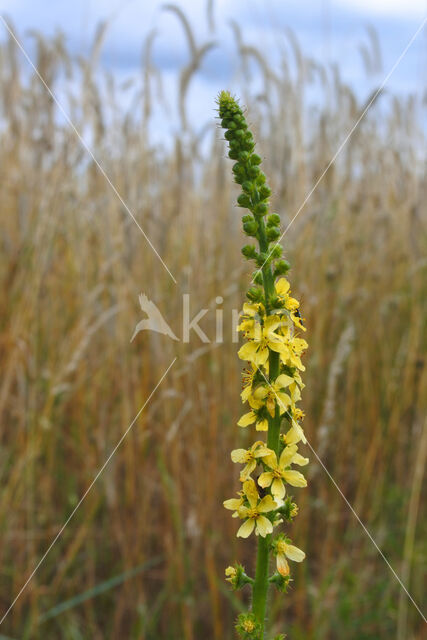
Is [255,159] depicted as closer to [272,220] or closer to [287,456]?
[272,220]

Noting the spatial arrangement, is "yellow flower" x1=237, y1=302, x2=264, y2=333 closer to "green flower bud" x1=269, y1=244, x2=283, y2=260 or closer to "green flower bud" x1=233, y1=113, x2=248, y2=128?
"green flower bud" x1=269, y1=244, x2=283, y2=260

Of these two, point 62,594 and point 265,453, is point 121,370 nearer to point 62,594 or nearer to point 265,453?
point 62,594

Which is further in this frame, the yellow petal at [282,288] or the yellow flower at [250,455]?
the yellow petal at [282,288]

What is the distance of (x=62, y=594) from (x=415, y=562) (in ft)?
6.29

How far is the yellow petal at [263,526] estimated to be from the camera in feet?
2.42

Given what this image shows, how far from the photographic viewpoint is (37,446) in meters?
3.23

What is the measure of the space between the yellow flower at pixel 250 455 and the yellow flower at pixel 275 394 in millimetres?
48

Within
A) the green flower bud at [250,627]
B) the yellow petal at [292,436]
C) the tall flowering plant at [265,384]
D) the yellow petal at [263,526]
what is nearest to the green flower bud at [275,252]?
the tall flowering plant at [265,384]

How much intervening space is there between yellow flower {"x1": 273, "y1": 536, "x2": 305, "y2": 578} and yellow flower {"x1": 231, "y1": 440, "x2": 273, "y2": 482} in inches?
3.6

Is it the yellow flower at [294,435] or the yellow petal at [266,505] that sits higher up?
the yellow flower at [294,435]

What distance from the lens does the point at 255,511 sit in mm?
779

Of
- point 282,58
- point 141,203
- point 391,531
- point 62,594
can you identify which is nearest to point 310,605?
point 391,531

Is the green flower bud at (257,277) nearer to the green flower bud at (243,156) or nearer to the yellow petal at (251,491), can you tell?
the green flower bud at (243,156)

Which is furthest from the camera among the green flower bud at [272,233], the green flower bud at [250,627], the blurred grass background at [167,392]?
the blurred grass background at [167,392]
